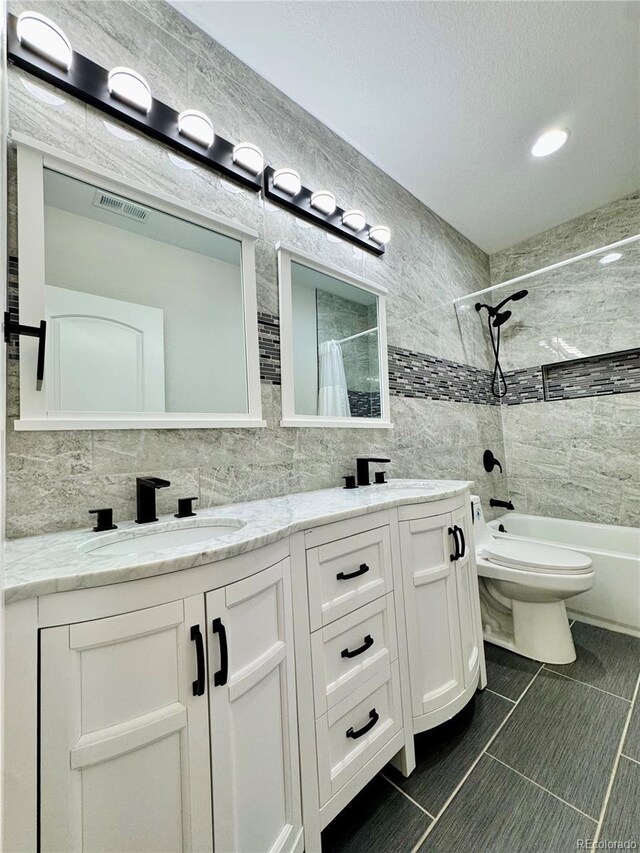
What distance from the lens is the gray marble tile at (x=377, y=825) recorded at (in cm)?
95

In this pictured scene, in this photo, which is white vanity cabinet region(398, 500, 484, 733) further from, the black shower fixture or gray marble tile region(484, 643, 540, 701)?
the black shower fixture

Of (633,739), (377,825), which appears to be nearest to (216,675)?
(377,825)

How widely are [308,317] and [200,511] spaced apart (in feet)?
3.30

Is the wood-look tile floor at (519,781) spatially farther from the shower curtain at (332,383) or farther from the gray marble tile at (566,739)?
the shower curtain at (332,383)

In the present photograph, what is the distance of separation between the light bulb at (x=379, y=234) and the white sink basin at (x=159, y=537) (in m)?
1.70

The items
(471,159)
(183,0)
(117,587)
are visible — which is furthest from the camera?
(471,159)

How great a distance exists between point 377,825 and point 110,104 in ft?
7.66

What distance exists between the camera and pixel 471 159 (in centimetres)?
208

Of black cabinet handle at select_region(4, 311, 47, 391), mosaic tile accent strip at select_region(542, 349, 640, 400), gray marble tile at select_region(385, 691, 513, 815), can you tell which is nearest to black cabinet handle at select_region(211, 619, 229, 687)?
black cabinet handle at select_region(4, 311, 47, 391)

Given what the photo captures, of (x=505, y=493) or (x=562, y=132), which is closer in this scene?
(x=562, y=132)

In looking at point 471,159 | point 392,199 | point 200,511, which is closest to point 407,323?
point 392,199

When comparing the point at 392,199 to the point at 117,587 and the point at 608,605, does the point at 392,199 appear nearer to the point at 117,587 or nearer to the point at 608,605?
the point at 117,587

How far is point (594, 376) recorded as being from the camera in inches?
99.3

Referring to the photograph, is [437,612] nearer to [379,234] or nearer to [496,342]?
[379,234]
